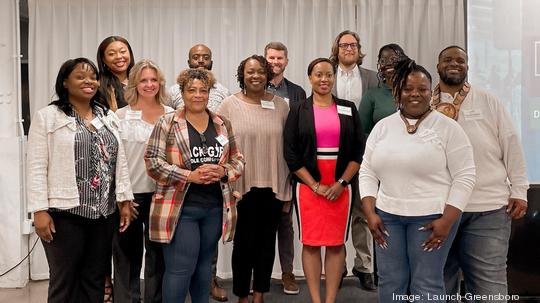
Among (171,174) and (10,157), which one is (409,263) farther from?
(10,157)

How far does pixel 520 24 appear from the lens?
11.9 feet

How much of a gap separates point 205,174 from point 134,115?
2.07 ft

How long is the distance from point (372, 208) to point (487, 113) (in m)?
0.73

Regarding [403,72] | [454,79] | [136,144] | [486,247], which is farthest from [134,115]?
[486,247]

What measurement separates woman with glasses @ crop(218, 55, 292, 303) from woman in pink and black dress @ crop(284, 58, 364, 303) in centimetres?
12

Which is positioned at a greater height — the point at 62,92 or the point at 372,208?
the point at 62,92

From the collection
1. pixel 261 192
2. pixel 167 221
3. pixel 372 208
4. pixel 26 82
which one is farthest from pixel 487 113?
pixel 26 82

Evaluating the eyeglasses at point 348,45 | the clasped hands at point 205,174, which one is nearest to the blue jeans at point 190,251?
the clasped hands at point 205,174

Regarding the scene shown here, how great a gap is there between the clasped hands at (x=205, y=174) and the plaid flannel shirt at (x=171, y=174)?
1.4 inches

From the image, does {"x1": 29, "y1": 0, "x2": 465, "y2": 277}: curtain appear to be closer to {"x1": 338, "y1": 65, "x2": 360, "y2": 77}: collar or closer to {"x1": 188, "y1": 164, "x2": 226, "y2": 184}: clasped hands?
{"x1": 338, "y1": 65, "x2": 360, "y2": 77}: collar

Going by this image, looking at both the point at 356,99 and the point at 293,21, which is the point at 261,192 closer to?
the point at 356,99

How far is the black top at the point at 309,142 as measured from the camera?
3.29 m

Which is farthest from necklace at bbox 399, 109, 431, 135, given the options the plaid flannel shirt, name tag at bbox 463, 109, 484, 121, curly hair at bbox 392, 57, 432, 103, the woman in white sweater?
the plaid flannel shirt

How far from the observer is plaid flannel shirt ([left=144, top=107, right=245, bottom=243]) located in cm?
283
